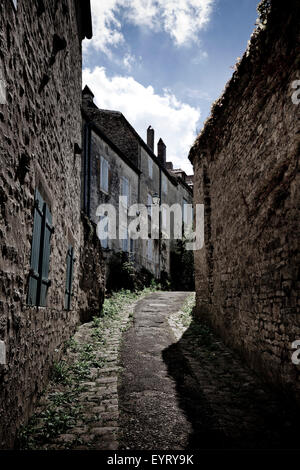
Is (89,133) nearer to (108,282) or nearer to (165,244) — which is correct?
(108,282)

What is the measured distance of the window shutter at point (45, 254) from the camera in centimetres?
445

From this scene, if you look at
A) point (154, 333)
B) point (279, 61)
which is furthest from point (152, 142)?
point (279, 61)

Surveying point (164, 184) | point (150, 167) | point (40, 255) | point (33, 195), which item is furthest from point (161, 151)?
point (33, 195)

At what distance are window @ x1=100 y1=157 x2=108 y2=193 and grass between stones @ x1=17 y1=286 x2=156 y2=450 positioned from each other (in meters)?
8.20

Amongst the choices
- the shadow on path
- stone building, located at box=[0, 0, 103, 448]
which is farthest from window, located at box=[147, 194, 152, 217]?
the shadow on path

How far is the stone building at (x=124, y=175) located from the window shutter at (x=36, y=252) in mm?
10451

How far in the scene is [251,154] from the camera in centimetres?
576

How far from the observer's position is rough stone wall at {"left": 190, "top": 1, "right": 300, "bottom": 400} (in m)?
4.28

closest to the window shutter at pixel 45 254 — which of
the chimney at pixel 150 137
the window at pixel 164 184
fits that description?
the window at pixel 164 184

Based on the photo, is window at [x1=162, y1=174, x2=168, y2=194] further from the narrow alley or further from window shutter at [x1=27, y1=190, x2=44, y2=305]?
window shutter at [x1=27, y1=190, x2=44, y2=305]

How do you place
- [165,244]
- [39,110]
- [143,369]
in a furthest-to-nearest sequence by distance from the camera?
[165,244], [143,369], [39,110]

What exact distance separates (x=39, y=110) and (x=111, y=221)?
12.9 meters

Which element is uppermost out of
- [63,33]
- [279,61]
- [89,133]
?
[89,133]

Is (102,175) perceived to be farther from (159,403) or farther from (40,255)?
(159,403)
